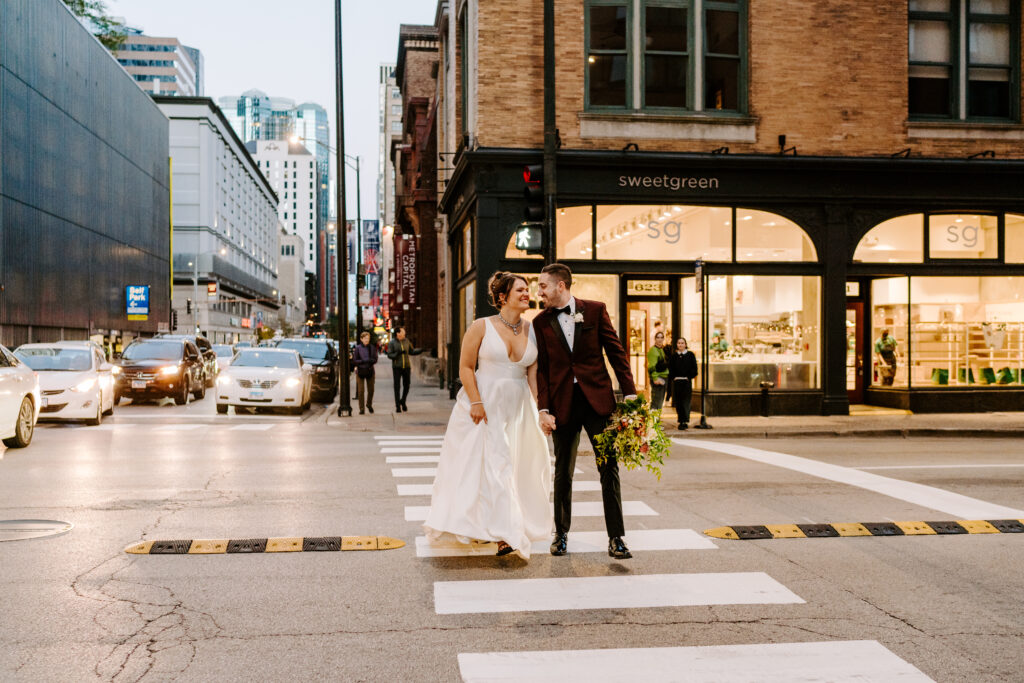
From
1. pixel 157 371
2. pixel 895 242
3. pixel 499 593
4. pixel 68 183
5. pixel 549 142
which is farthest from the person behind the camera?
pixel 68 183

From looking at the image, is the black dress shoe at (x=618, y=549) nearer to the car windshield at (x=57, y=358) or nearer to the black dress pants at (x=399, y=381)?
the car windshield at (x=57, y=358)

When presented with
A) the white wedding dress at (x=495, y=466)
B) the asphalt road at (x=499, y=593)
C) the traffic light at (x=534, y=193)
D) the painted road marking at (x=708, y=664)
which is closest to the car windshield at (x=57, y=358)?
the asphalt road at (x=499, y=593)

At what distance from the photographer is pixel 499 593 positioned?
573cm

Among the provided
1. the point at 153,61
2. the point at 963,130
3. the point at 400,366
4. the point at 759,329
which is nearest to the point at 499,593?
the point at 759,329

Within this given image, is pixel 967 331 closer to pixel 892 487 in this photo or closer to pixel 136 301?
pixel 892 487

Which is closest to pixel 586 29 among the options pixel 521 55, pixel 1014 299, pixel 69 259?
pixel 521 55

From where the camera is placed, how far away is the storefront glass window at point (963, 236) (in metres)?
19.7

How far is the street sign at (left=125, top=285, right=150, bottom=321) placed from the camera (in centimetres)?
6369

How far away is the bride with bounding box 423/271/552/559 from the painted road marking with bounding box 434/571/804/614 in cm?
51

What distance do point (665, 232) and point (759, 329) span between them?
9.09ft

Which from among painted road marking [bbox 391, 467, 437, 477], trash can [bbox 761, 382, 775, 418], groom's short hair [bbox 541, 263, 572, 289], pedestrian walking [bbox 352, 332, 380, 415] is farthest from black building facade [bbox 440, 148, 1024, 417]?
groom's short hair [bbox 541, 263, 572, 289]

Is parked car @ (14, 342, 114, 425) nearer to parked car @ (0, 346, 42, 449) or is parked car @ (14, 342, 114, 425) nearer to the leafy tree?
parked car @ (0, 346, 42, 449)

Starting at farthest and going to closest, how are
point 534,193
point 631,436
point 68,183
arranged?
point 68,183 < point 534,193 < point 631,436

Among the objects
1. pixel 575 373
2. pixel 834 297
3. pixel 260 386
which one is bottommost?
pixel 260 386
